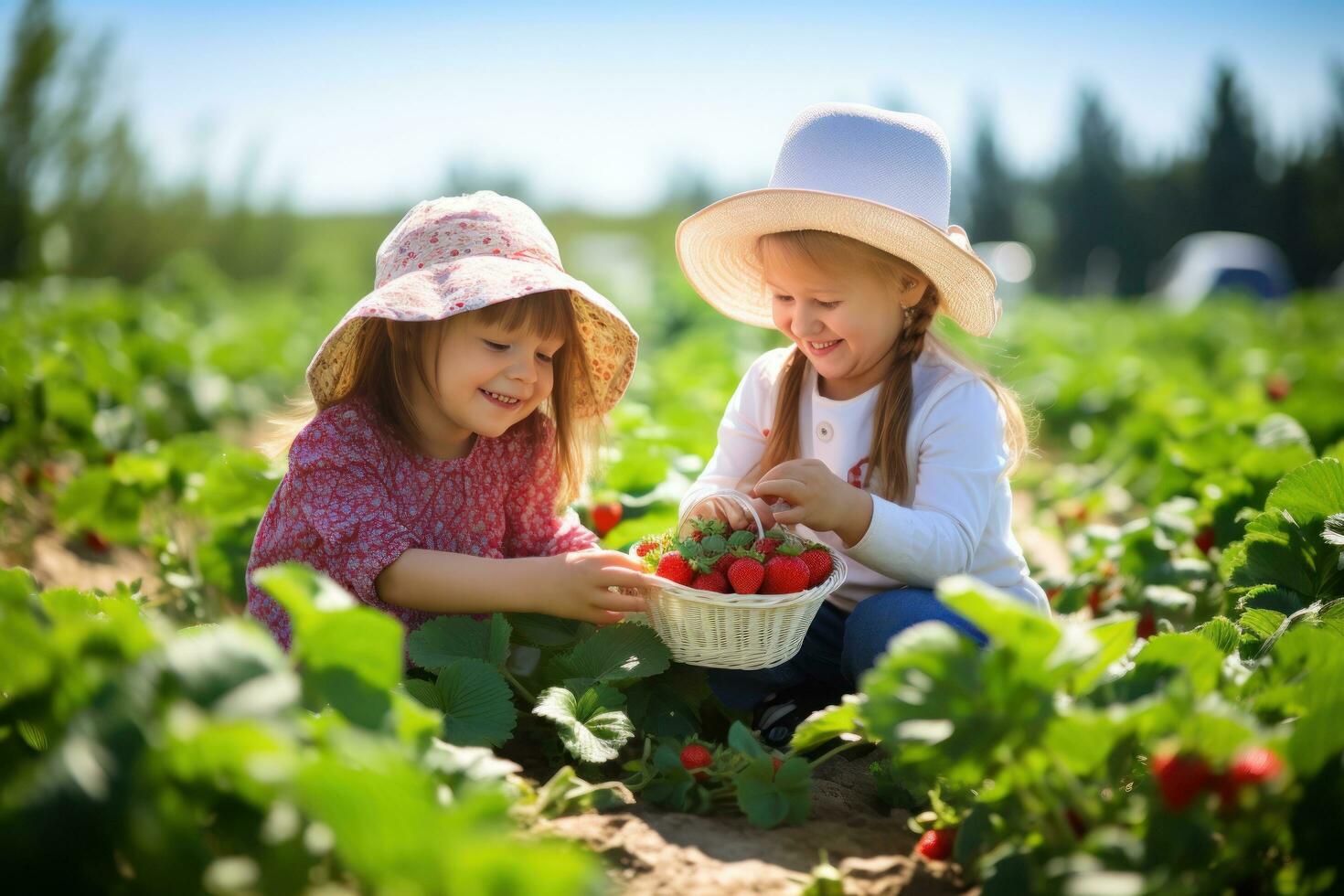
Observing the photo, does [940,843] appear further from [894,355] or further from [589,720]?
[894,355]

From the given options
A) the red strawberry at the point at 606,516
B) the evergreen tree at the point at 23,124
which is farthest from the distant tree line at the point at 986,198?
the red strawberry at the point at 606,516

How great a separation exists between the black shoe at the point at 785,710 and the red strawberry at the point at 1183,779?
3.73ft

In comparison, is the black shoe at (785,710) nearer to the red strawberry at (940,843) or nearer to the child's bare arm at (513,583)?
the child's bare arm at (513,583)

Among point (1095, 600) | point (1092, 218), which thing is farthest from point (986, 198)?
point (1095, 600)

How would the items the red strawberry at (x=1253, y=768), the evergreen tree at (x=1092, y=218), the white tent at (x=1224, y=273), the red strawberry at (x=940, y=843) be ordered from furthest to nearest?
the evergreen tree at (x=1092, y=218) → the white tent at (x=1224, y=273) → the red strawberry at (x=940, y=843) → the red strawberry at (x=1253, y=768)

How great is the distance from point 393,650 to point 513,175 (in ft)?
73.8

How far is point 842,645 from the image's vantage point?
8.63ft

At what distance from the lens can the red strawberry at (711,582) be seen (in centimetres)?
214

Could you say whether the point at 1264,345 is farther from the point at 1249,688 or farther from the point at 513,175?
the point at 513,175

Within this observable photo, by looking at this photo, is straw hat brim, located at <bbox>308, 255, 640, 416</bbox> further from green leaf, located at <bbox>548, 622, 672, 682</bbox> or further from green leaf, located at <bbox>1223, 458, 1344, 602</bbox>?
green leaf, located at <bbox>1223, 458, 1344, 602</bbox>

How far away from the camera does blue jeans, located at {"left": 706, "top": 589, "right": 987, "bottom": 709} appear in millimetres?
2340

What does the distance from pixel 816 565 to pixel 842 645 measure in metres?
0.49

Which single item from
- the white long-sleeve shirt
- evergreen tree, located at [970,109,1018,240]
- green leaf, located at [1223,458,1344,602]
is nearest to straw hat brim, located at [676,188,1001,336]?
the white long-sleeve shirt

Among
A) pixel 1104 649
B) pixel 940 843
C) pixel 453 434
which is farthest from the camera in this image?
pixel 453 434
